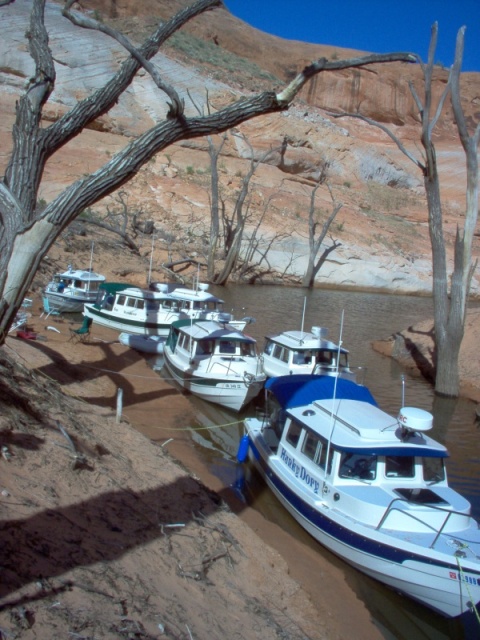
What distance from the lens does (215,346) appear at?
15727 mm

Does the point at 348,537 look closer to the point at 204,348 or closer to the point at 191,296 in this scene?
the point at 204,348

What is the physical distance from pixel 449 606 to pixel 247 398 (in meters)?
7.75

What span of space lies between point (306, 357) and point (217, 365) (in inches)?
94.0

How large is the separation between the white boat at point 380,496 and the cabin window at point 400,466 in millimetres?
15

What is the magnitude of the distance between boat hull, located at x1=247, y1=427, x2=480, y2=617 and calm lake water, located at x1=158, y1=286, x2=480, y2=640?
31cm

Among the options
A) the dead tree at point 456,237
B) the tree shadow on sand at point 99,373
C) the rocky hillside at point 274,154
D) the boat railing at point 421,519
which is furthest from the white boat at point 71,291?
the boat railing at point 421,519

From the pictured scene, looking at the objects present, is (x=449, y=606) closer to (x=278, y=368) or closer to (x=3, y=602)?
(x=3, y=602)

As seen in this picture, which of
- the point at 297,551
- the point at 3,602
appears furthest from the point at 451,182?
the point at 3,602

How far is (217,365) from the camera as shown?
50.1 ft

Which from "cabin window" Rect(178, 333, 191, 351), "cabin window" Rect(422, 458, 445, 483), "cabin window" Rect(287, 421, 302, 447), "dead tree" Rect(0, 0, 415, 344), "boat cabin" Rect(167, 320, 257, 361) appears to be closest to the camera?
"dead tree" Rect(0, 0, 415, 344)

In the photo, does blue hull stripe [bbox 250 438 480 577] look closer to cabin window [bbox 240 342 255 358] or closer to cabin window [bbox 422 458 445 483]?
cabin window [bbox 422 458 445 483]

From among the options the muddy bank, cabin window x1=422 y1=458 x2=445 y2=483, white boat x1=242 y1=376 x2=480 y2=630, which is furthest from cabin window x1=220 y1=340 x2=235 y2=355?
cabin window x1=422 y1=458 x2=445 y2=483

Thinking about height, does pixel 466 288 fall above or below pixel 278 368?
above

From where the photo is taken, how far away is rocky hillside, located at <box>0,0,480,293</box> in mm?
43312
